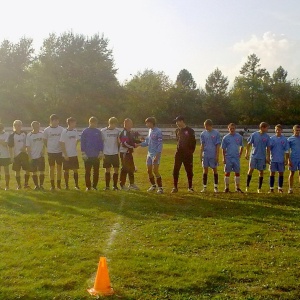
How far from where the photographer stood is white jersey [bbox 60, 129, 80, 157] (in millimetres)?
13539

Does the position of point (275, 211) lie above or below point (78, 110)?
below

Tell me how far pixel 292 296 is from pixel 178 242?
261 cm

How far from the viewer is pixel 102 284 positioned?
601cm

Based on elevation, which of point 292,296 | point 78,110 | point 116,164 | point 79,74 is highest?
point 79,74

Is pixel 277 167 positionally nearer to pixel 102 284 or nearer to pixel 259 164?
pixel 259 164

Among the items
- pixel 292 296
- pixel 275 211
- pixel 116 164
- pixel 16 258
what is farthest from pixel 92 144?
pixel 292 296

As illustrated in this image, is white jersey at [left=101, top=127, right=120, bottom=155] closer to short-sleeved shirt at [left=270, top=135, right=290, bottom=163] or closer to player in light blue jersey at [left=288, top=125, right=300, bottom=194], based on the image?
short-sleeved shirt at [left=270, top=135, right=290, bottom=163]

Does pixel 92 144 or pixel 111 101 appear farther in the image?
pixel 111 101

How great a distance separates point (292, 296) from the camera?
5.99m

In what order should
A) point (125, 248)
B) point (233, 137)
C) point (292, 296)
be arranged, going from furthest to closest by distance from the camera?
point (233, 137), point (125, 248), point (292, 296)

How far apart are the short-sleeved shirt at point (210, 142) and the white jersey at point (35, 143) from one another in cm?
470

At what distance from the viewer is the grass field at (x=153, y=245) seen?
6270 mm

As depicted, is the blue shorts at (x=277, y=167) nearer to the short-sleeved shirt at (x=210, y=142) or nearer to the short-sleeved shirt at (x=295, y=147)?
the short-sleeved shirt at (x=295, y=147)

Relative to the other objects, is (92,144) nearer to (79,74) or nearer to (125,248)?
(125,248)
